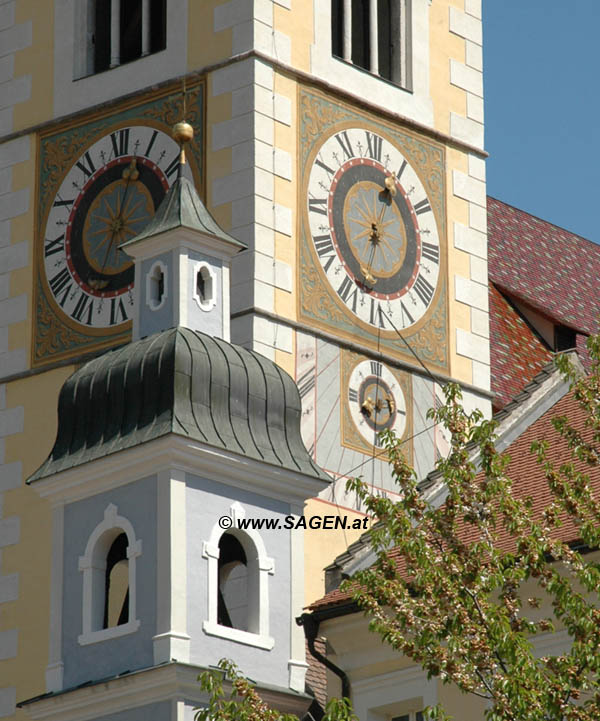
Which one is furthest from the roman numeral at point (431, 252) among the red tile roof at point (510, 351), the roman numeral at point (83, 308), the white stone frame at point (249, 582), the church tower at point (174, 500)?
the white stone frame at point (249, 582)

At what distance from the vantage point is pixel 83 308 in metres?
24.4

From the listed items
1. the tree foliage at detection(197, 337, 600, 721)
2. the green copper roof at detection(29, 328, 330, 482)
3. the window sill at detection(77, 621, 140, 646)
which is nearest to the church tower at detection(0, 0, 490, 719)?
the green copper roof at detection(29, 328, 330, 482)

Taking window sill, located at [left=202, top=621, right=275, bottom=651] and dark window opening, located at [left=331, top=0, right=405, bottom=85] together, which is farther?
dark window opening, located at [left=331, top=0, right=405, bottom=85]

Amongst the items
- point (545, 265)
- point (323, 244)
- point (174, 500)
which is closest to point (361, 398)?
point (323, 244)


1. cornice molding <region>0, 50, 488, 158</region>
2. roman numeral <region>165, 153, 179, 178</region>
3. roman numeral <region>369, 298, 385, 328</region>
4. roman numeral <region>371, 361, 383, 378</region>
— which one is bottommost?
roman numeral <region>371, 361, 383, 378</region>

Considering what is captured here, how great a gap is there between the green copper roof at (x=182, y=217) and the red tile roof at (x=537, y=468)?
245cm

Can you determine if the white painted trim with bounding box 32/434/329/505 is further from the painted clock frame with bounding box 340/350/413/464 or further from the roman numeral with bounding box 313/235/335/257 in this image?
the roman numeral with bounding box 313/235/335/257

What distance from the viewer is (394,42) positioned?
85.4 ft

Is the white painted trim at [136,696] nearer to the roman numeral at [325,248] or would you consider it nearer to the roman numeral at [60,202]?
the roman numeral at [325,248]

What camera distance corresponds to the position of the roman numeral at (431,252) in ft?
83.0

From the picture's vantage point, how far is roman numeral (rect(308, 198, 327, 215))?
2434cm

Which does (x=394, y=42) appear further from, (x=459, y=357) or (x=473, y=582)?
(x=473, y=582)

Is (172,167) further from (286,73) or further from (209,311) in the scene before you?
(209,311)

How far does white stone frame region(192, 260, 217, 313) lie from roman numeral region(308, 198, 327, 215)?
3.39m
